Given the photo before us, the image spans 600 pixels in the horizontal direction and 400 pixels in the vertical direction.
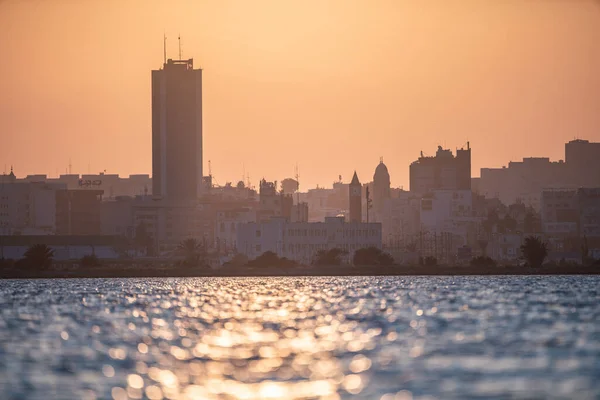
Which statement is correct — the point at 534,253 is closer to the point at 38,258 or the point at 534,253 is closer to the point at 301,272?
the point at 301,272

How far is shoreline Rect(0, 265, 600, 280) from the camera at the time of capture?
586ft

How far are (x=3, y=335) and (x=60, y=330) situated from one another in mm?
Answer: 3850

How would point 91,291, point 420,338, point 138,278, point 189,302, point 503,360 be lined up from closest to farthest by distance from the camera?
point 503,360
point 420,338
point 189,302
point 91,291
point 138,278

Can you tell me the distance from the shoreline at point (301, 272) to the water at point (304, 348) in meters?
69.7

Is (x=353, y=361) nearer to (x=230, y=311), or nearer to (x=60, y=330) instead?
(x=60, y=330)

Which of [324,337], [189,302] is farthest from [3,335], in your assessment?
[189,302]

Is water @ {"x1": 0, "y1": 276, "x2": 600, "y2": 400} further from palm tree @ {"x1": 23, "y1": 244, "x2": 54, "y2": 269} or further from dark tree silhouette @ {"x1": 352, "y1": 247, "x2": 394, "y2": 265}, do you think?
dark tree silhouette @ {"x1": 352, "y1": 247, "x2": 394, "y2": 265}

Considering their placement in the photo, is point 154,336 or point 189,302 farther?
point 189,302

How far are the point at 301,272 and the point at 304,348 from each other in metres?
119

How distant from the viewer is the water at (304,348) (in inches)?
2030

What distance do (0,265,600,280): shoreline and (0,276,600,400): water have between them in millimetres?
69669

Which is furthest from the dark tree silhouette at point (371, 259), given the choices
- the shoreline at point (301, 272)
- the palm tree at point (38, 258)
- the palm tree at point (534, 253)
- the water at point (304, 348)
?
the water at point (304, 348)

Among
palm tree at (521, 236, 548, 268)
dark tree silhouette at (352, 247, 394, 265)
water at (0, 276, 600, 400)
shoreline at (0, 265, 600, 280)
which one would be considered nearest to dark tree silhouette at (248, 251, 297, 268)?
shoreline at (0, 265, 600, 280)

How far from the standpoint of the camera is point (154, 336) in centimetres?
7219
